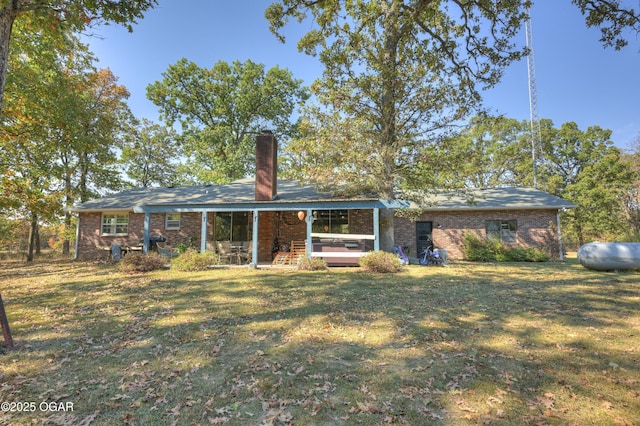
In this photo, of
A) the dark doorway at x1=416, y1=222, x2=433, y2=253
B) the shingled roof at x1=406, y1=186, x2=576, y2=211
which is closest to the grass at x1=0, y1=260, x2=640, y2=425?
the shingled roof at x1=406, y1=186, x2=576, y2=211

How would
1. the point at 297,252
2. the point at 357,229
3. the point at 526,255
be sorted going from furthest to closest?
the point at 357,229, the point at 526,255, the point at 297,252

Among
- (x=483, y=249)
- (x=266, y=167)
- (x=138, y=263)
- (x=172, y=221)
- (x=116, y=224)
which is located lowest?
(x=138, y=263)

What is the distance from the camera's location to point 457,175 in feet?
43.8

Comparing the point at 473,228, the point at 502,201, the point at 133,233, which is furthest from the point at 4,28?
the point at 502,201

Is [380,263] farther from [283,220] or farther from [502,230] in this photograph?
[502,230]

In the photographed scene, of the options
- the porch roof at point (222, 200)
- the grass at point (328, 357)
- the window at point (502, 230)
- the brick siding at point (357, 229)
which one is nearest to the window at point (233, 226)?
the brick siding at point (357, 229)

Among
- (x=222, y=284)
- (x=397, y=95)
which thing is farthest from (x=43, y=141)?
(x=397, y=95)

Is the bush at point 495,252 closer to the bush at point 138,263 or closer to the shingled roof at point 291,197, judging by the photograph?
the shingled roof at point 291,197

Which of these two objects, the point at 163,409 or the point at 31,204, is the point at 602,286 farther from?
the point at 31,204

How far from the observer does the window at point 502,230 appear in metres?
16.8

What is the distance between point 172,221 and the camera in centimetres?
1714

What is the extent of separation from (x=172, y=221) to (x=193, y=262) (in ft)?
21.0

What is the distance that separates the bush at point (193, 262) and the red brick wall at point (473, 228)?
34.1 ft

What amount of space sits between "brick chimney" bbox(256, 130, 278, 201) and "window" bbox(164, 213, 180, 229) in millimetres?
6117
